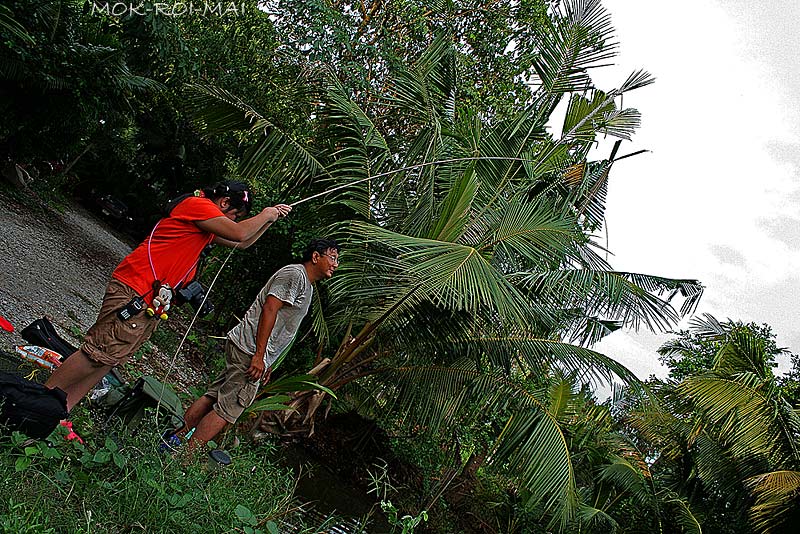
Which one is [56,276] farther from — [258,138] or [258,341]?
[258,341]

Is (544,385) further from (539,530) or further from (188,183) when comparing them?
(188,183)

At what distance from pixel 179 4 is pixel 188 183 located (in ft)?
24.9

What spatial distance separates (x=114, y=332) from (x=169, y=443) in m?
0.67

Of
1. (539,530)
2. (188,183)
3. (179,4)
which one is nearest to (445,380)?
(539,530)

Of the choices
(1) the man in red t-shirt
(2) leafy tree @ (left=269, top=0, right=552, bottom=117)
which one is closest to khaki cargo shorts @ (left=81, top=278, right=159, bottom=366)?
(1) the man in red t-shirt

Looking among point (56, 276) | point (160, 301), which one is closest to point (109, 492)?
point (160, 301)

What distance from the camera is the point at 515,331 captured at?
6668 mm

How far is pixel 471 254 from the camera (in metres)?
5.24

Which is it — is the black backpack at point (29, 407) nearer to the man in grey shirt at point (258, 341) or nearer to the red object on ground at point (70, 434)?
the red object on ground at point (70, 434)

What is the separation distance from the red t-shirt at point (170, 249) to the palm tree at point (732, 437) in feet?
20.1

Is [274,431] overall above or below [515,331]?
below

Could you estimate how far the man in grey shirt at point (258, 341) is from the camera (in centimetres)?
424

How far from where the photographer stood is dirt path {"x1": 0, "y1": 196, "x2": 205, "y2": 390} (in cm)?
679

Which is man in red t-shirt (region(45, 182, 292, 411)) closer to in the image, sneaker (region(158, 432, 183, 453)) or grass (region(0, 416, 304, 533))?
grass (region(0, 416, 304, 533))
